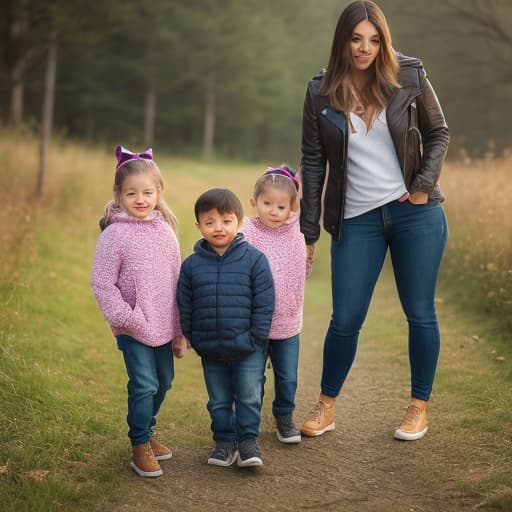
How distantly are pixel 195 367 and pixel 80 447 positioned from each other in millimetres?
2280

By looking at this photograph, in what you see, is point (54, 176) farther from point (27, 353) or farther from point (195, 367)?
point (27, 353)

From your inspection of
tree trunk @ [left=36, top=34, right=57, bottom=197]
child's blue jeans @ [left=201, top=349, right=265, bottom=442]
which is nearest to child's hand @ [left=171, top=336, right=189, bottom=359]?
child's blue jeans @ [left=201, top=349, right=265, bottom=442]

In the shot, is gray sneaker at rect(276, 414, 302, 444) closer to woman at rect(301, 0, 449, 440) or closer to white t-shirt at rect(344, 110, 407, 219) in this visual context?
woman at rect(301, 0, 449, 440)

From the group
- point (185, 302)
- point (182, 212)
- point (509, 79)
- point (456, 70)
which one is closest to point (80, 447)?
point (185, 302)

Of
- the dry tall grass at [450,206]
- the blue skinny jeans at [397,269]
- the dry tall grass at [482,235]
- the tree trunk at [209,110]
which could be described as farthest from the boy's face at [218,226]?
the tree trunk at [209,110]

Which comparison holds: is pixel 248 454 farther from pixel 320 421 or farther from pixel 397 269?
pixel 397 269

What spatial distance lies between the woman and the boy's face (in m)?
0.57

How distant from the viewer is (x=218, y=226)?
3312 mm

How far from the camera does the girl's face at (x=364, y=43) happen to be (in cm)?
349

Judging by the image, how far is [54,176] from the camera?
9742mm

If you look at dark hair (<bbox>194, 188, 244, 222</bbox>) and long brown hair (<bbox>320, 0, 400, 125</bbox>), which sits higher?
long brown hair (<bbox>320, 0, 400, 125</bbox>)

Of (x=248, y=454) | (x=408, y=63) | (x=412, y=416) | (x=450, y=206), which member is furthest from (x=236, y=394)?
(x=450, y=206)

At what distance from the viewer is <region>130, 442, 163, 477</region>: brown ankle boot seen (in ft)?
11.0

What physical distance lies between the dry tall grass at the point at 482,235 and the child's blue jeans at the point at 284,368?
2565 mm
